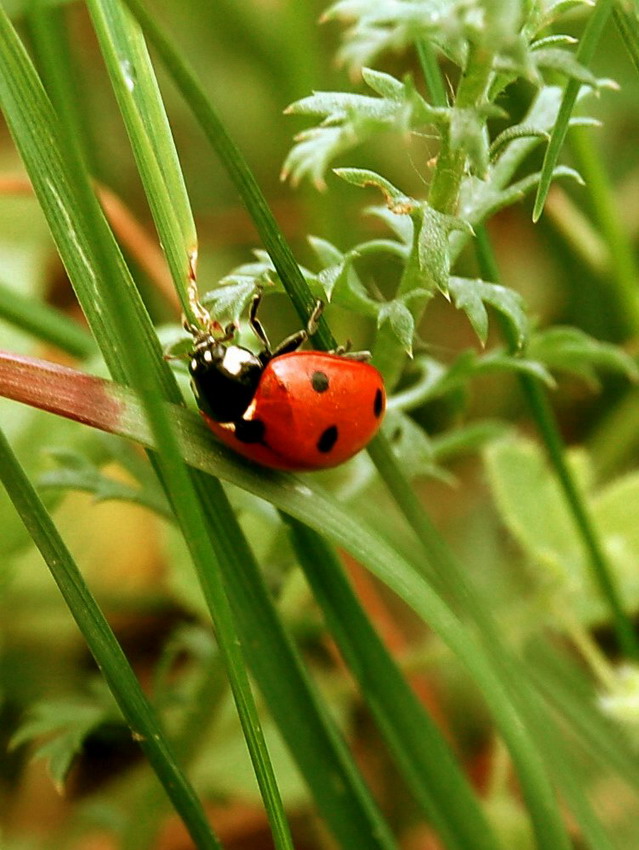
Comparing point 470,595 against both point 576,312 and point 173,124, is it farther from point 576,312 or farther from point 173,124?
point 173,124

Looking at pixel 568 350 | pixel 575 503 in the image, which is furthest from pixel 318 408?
pixel 575 503

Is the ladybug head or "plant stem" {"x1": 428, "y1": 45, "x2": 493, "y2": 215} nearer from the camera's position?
"plant stem" {"x1": 428, "y1": 45, "x2": 493, "y2": 215}

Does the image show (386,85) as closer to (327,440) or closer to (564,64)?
(564,64)

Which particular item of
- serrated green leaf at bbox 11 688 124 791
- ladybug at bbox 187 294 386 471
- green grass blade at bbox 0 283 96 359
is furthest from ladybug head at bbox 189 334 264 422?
serrated green leaf at bbox 11 688 124 791

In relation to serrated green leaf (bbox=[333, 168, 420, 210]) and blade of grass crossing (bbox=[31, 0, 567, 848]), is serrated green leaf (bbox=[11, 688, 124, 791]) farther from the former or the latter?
serrated green leaf (bbox=[333, 168, 420, 210])

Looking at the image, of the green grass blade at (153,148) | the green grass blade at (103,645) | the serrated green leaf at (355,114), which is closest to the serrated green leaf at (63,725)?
the green grass blade at (103,645)

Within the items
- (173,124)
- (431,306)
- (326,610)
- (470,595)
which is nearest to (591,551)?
(470,595)
